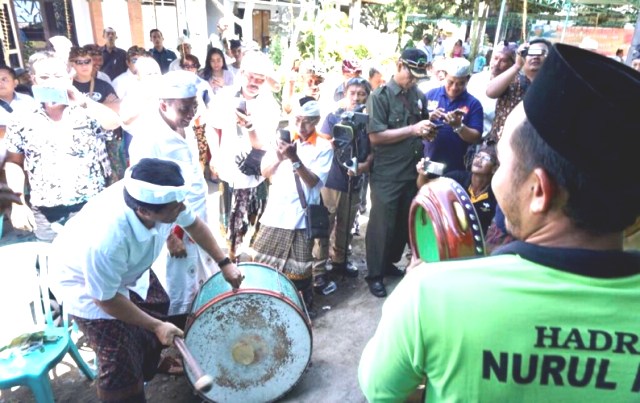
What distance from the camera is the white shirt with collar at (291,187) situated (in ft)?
12.4

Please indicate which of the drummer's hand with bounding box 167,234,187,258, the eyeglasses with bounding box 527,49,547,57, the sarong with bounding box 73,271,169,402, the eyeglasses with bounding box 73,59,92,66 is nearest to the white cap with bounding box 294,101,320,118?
the drummer's hand with bounding box 167,234,187,258

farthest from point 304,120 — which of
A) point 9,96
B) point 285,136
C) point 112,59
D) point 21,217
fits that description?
point 112,59

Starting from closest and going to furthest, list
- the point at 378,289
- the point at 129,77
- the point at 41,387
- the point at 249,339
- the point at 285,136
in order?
the point at 41,387, the point at 249,339, the point at 285,136, the point at 378,289, the point at 129,77

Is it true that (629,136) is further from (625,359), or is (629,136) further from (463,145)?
(463,145)

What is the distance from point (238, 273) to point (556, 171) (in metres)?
2.33

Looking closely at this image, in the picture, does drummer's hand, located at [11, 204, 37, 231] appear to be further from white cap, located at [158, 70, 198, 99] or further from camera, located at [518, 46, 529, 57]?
camera, located at [518, 46, 529, 57]

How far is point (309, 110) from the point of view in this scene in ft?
12.2

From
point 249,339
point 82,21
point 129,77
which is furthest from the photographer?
point 82,21

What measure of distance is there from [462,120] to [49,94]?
3.49 m

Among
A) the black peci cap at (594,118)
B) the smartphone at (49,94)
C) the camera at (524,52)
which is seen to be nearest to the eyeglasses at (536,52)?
the camera at (524,52)

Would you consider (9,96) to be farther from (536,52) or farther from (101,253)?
(536,52)

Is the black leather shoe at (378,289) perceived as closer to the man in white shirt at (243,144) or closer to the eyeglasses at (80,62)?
the man in white shirt at (243,144)

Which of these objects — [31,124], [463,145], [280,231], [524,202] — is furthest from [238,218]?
[524,202]

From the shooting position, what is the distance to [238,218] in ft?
14.4
